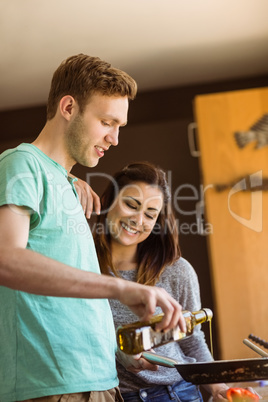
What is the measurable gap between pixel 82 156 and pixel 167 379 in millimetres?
769

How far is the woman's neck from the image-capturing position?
1.83 meters

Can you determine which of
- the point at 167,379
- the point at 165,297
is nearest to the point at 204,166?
the point at 167,379

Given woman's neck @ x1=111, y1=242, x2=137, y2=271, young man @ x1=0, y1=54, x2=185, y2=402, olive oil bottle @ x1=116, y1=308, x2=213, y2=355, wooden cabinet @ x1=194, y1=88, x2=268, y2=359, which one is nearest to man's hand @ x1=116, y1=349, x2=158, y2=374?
young man @ x1=0, y1=54, x2=185, y2=402

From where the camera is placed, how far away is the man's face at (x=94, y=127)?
1.23 metres

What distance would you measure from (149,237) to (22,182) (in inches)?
39.7

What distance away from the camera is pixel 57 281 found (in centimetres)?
84

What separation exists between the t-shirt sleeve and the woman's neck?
2.73 feet

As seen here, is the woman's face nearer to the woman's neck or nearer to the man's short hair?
the woman's neck

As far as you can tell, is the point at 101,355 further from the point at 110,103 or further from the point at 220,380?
the point at 110,103

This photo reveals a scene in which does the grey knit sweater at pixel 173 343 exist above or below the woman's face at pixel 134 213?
below

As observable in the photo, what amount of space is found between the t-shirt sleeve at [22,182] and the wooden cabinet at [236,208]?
1.80 m

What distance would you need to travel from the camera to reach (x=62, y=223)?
1.07 m

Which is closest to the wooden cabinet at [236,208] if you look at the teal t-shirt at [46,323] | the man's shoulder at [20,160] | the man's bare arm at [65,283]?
the teal t-shirt at [46,323]

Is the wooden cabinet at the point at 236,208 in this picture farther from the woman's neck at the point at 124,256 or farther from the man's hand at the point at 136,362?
the man's hand at the point at 136,362
